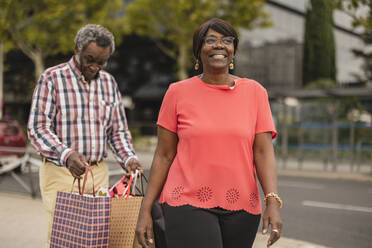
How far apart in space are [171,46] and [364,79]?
11.0 m

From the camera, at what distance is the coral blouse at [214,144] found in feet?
6.02

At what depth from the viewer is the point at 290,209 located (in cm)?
824

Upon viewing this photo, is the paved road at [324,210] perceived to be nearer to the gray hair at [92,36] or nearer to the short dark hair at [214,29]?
the gray hair at [92,36]

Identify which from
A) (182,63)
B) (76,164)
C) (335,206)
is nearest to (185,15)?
(182,63)

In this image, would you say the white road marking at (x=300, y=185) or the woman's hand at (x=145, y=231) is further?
the white road marking at (x=300, y=185)

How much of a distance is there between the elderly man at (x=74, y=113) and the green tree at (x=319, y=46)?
2370 centimetres

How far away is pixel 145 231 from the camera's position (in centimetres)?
195

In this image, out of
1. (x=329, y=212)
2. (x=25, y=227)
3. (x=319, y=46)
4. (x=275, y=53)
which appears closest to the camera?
→ (x=25, y=227)

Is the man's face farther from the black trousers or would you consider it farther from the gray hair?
the black trousers

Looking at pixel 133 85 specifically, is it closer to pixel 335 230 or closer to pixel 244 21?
pixel 244 21

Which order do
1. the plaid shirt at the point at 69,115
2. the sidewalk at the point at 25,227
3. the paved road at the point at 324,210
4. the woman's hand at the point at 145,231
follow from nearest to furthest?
the woman's hand at the point at 145,231
the plaid shirt at the point at 69,115
the sidewalk at the point at 25,227
the paved road at the point at 324,210

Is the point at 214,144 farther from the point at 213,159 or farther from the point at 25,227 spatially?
the point at 25,227

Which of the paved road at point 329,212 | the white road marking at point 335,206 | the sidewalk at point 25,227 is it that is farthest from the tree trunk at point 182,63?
the sidewalk at point 25,227

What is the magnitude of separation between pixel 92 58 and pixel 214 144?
1.28 m
